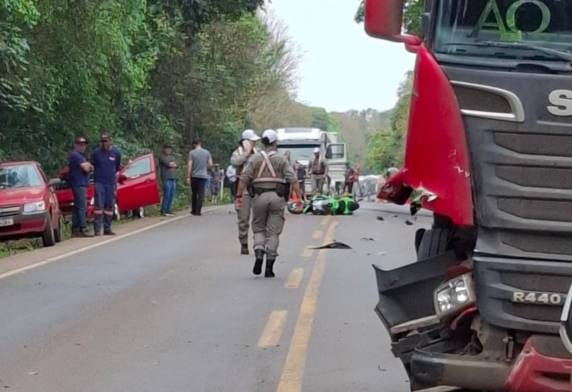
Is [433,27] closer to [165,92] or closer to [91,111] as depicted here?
[91,111]

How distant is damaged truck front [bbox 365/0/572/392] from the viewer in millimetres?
5262

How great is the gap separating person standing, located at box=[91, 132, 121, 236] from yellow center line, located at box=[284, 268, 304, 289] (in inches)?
297

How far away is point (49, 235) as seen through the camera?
1881 cm

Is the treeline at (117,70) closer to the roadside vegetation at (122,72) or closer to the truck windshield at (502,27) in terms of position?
the roadside vegetation at (122,72)

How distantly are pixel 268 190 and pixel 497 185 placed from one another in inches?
308

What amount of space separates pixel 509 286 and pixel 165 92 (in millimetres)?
34742

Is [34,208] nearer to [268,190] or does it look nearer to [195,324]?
[268,190]

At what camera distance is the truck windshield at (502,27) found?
563cm

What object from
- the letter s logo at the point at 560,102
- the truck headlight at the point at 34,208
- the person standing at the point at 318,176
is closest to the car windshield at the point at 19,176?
the truck headlight at the point at 34,208

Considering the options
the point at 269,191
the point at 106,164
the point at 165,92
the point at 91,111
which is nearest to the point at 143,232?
the point at 106,164

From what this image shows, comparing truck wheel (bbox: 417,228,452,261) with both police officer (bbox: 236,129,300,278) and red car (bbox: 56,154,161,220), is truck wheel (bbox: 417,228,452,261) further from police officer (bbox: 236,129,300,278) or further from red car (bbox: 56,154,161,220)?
red car (bbox: 56,154,161,220)

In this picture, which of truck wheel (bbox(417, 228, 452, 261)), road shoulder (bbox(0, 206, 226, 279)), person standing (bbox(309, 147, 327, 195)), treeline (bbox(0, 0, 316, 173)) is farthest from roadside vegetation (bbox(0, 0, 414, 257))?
truck wheel (bbox(417, 228, 452, 261))

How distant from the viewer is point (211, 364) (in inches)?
329

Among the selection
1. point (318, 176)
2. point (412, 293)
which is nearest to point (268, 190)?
point (412, 293)
